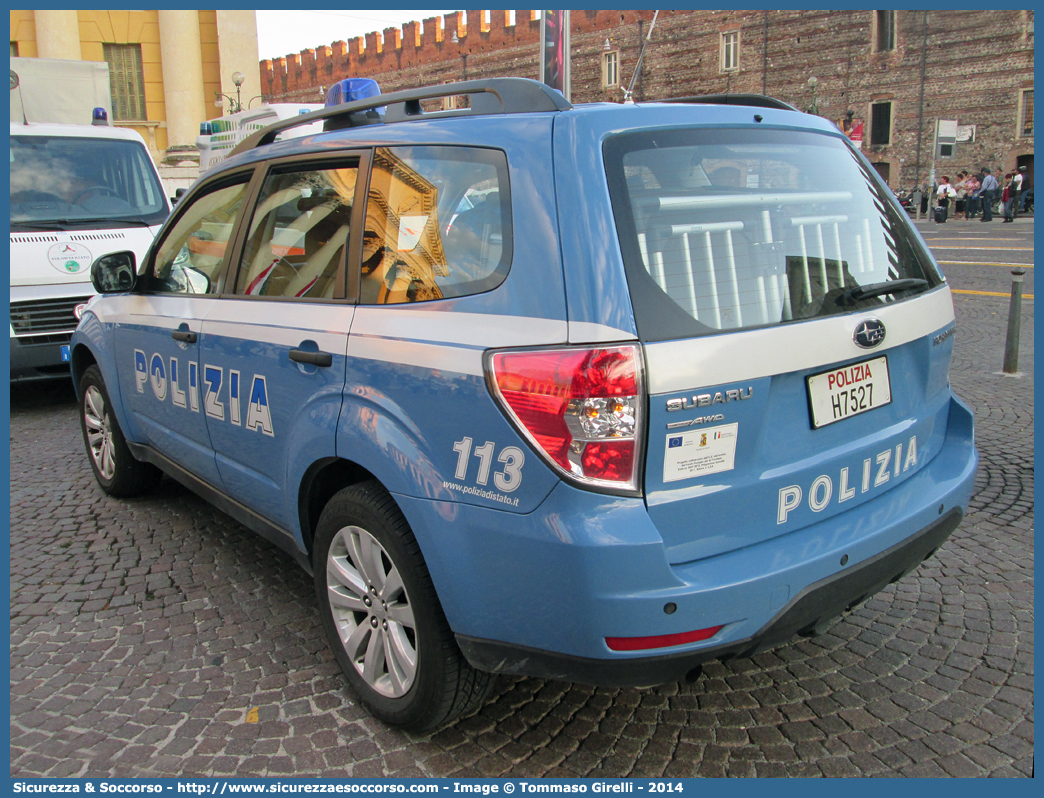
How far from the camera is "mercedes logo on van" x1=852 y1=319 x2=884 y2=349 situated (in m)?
2.26

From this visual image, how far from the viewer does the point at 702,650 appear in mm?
1987

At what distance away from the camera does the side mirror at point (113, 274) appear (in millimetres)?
3965

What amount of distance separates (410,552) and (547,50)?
9.70 meters

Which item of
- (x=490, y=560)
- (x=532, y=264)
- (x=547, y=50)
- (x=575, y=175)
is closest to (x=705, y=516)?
(x=490, y=560)

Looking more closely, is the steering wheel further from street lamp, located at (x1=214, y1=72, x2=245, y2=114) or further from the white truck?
street lamp, located at (x1=214, y1=72, x2=245, y2=114)

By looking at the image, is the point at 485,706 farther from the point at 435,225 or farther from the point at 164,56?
the point at 164,56

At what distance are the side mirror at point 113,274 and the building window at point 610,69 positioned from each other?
169 feet

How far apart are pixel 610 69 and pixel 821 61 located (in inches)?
505

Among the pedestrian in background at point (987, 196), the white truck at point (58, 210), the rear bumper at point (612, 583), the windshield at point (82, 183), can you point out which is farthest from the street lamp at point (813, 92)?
the rear bumper at point (612, 583)

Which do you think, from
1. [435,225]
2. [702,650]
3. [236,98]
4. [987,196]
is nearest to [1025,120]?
[987,196]

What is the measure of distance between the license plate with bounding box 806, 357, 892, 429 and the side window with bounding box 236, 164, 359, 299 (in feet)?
4.74

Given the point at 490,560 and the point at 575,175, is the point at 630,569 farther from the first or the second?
A: the point at 575,175

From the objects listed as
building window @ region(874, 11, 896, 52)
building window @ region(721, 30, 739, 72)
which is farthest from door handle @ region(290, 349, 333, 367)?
building window @ region(721, 30, 739, 72)

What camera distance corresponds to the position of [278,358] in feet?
9.07
